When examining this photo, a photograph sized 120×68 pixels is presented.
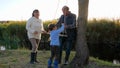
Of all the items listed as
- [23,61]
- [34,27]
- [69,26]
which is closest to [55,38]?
[69,26]

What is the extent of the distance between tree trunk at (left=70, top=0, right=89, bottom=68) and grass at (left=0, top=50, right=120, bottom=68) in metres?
0.42

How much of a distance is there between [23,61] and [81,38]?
248 cm

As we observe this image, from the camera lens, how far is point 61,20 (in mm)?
12969

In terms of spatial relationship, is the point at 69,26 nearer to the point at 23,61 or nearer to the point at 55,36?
the point at 55,36

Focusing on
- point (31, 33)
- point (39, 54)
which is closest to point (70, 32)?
point (31, 33)

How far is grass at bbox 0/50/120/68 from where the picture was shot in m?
13.1

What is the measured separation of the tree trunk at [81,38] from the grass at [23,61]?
16.4 inches

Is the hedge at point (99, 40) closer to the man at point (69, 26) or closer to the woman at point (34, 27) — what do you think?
the woman at point (34, 27)

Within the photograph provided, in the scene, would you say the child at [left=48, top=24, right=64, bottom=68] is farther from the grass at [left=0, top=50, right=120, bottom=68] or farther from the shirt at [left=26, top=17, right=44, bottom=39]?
the shirt at [left=26, top=17, right=44, bottom=39]

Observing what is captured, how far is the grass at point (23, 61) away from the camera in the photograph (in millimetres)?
13102

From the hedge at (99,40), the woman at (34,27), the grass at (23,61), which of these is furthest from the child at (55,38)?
the hedge at (99,40)

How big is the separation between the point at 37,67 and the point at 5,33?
922 centimetres

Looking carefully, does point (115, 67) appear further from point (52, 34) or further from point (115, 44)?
point (115, 44)

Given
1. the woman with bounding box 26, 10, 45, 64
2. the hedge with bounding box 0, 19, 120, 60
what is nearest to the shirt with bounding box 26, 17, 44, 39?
the woman with bounding box 26, 10, 45, 64
